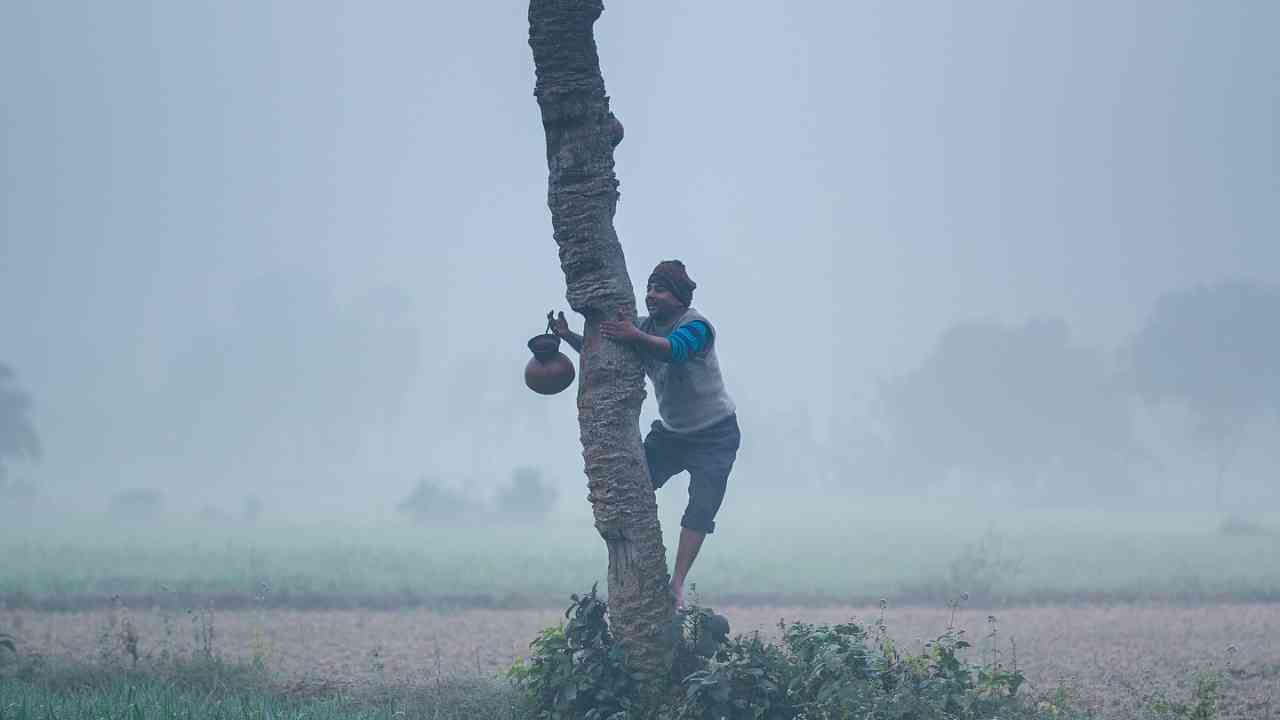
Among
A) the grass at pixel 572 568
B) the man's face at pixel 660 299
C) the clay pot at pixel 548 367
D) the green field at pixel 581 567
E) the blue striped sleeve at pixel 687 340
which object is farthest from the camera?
the green field at pixel 581 567

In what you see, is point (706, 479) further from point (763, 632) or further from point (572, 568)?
point (572, 568)

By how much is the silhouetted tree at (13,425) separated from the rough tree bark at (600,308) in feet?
215

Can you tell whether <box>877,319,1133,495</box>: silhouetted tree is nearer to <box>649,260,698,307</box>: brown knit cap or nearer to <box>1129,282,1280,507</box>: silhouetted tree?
<box>1129,282,1280,507</box>: silhouetted tree

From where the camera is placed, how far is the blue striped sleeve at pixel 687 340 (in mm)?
8047

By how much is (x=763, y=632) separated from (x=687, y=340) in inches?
257

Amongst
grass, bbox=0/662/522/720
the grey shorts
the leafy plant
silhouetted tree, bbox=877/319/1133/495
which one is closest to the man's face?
the grey shorts

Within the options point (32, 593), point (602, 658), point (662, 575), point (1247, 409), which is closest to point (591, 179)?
point (662, 575)

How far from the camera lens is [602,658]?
302 inches

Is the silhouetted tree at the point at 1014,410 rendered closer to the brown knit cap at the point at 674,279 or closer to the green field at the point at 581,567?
the green field at the point at 581,567

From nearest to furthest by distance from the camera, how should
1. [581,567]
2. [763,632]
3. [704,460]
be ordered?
[704,460] → [763,632] → [581,567]

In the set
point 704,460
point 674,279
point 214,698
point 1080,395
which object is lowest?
point 214,698

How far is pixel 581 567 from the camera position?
25.9 m

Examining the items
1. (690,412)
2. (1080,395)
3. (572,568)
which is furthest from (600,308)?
(1080,395)

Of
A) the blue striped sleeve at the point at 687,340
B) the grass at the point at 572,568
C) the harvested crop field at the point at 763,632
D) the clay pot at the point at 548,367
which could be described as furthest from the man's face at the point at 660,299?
the grass at the point at 572,568
